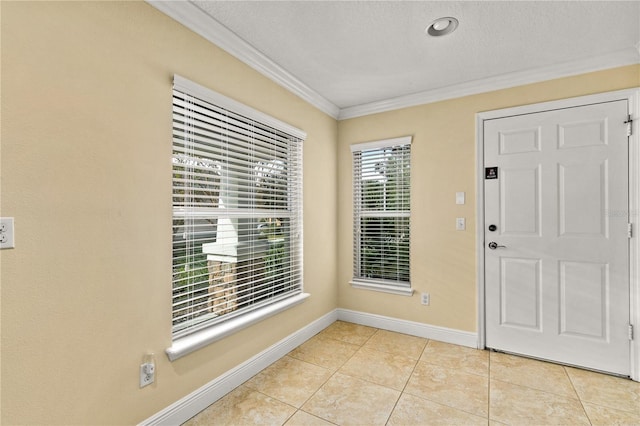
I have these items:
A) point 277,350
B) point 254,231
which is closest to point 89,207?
point 254,231

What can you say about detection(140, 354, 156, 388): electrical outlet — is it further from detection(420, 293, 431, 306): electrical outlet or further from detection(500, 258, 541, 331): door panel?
detection(500, 258, 541, 331): door panel

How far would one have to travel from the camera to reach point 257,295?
2.45 meters

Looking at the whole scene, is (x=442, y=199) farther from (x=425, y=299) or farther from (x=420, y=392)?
(x=420, y=392)

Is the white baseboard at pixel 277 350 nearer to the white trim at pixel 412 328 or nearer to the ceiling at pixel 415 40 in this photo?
the white trim at pixel 412 328

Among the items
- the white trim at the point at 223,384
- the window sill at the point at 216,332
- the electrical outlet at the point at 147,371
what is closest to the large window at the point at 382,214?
the white trim at the point at 223,384

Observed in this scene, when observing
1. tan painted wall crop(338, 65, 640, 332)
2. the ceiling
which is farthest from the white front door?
the ceiling

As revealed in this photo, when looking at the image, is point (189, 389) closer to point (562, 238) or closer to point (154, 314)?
point (154, 314)

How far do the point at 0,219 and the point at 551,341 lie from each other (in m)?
3.57

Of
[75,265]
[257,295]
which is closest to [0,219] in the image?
[75,265]

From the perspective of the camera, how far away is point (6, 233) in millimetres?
1164

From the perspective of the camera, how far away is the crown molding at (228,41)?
175cm

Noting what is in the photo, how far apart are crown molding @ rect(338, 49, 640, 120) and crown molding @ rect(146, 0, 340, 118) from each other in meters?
0.74

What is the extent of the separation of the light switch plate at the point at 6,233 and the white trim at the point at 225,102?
1033 millimetres

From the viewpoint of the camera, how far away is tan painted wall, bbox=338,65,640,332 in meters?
2.80
